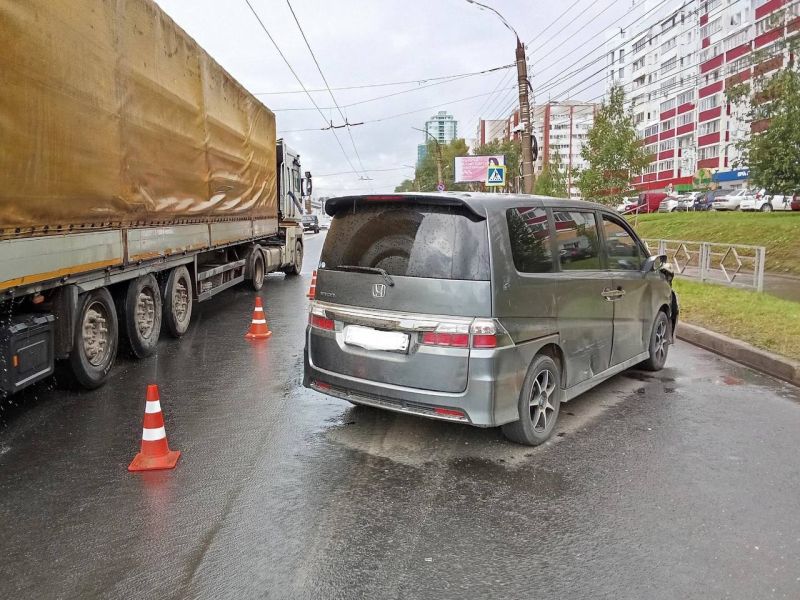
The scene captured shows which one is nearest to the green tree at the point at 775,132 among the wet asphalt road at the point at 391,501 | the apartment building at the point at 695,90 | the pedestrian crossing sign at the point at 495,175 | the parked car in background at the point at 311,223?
the pedestrian crossing sign at the point at 495,175

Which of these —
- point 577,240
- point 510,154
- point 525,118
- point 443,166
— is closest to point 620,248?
point 577,240

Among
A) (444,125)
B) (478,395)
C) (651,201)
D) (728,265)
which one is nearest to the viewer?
(478,395)

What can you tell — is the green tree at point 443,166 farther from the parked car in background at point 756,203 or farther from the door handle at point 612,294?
the door handle at point 612,294

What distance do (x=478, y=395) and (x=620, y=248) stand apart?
8.56 feet

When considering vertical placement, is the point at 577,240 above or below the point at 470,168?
below

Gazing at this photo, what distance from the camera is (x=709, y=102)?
69.9m

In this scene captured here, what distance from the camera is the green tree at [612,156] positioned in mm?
20750

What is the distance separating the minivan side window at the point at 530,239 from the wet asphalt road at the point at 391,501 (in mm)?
1277

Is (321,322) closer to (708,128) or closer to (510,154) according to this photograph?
(510,154)

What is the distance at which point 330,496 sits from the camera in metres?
3.78

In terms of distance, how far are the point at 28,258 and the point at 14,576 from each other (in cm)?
255

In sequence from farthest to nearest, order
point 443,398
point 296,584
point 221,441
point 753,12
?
1. point 753,12
2. point 221,441
3. point 443,398
4. point 296,584

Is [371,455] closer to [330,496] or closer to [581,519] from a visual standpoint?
[330,496]

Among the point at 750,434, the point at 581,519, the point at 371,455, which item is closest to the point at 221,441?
the point at 371,455
